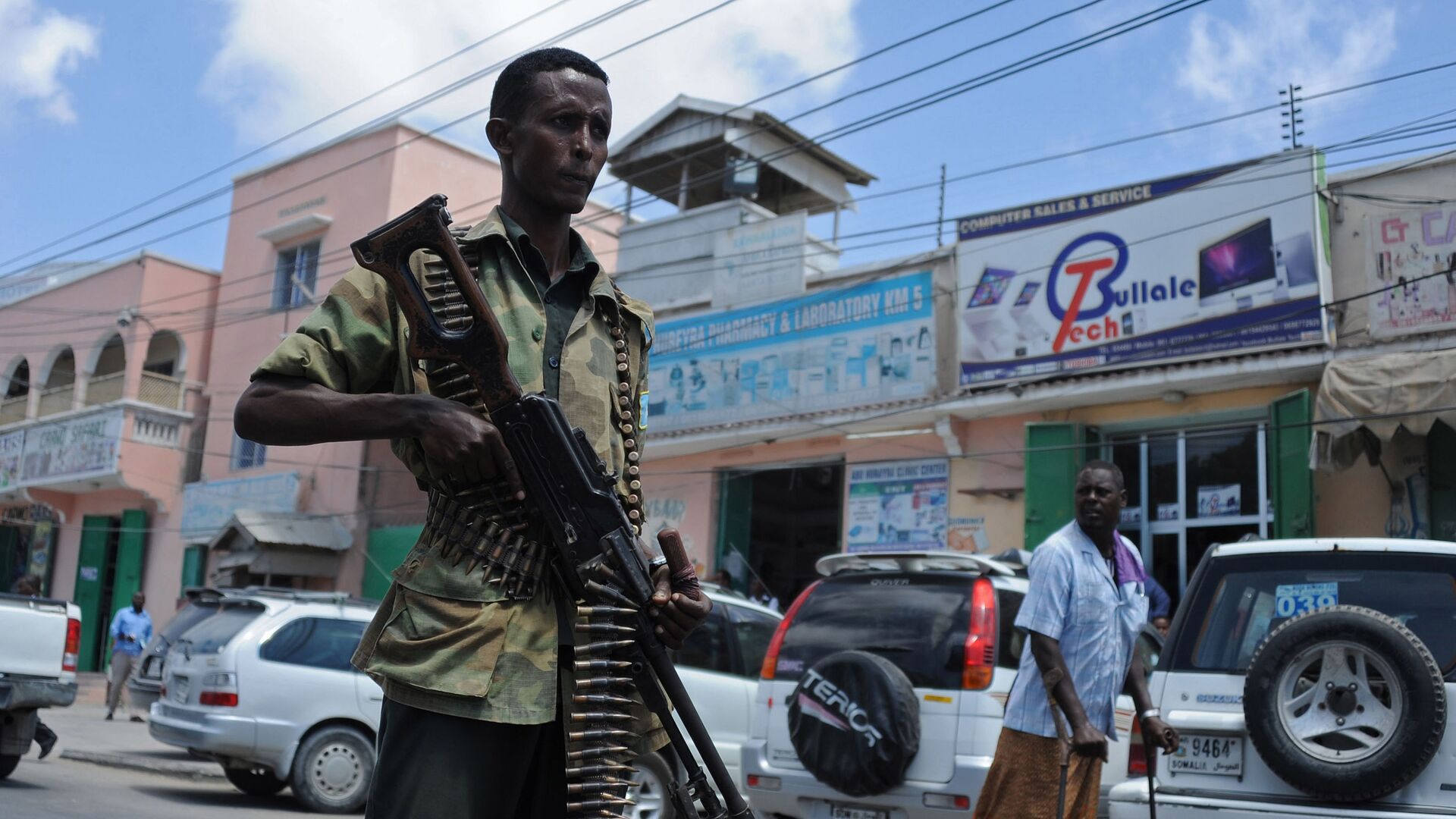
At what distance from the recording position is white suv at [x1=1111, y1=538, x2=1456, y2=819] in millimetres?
4922

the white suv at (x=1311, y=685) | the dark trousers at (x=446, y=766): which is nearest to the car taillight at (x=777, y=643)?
the white suv at (x=1311, y=685)

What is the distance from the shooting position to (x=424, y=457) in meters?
2.32

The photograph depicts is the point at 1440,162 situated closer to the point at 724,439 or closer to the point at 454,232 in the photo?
the point at 724,439

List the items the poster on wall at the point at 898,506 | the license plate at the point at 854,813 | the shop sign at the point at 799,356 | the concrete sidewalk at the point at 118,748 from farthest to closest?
the shop sign at the point at 799,356, the poster on wall at the point at 898,506, the concrete sidewalk at the point at 118,748, the license plate at the point at 854,813

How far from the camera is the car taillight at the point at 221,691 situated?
9.72m

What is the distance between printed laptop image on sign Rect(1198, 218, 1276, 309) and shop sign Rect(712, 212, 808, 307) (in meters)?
5.73

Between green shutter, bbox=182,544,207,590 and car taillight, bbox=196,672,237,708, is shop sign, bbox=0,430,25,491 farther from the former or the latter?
car taillight, bbox=196,672,237,708

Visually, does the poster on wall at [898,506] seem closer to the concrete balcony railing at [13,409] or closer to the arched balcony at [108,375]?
the arched balcony at [108,375]

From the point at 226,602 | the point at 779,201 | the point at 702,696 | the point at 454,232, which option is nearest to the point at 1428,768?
the point at 454,232

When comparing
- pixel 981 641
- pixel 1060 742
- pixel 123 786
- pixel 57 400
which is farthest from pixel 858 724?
pixel 57 400

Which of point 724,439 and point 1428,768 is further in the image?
point 724,439

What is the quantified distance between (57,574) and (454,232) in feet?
106

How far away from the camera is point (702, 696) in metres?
9.25

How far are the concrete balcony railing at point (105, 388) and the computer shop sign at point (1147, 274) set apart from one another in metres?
19.9
